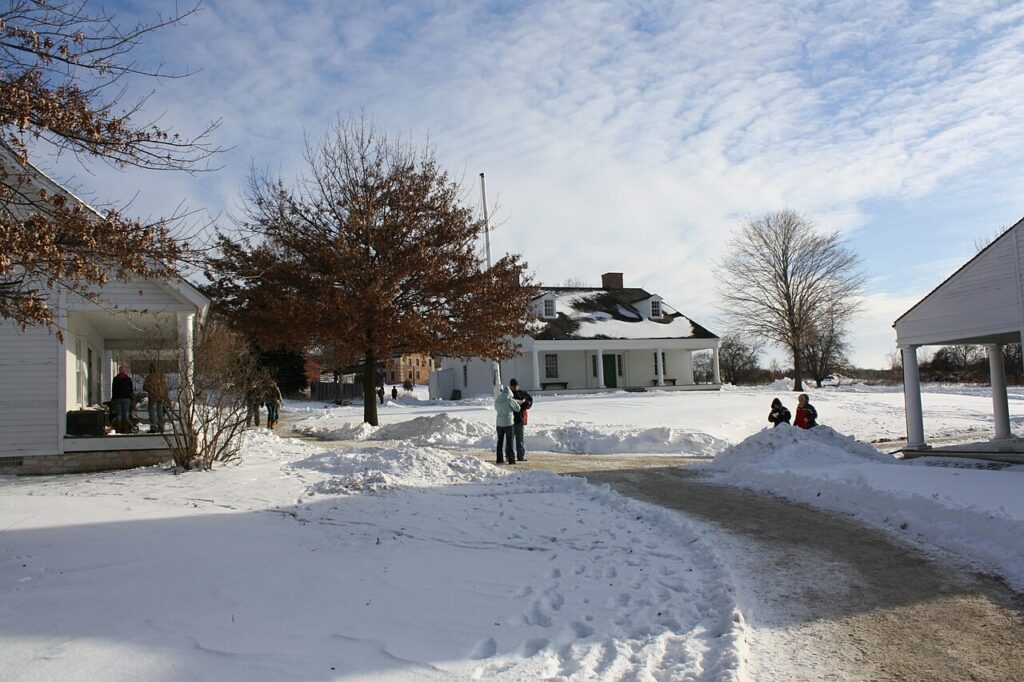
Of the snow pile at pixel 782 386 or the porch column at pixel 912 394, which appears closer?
the porch column at pixel 912 394

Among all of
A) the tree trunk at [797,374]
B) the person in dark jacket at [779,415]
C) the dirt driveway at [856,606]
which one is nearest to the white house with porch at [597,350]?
the tree trunk at [797,374]

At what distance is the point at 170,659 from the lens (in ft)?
13.6

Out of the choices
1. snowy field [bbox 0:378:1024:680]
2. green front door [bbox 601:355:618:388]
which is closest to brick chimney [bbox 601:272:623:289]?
green front door [bbox 601:355:618:388]

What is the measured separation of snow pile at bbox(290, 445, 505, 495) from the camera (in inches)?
401

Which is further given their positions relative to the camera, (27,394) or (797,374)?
(797,374)

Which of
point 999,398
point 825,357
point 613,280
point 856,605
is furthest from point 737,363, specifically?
point 856,605

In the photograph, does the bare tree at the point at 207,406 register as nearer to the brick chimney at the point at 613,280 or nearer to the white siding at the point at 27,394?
the white siding at the point at 27,394

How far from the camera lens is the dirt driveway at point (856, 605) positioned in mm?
4535

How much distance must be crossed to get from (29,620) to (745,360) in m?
64.4

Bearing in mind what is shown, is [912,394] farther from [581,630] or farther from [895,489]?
[581,630]

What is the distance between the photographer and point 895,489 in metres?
9.66

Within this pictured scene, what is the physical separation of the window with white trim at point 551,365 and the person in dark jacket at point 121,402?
2594 centimetres

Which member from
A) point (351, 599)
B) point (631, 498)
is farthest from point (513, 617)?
point (631, 498)

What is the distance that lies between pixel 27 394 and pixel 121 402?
6.12 ft
